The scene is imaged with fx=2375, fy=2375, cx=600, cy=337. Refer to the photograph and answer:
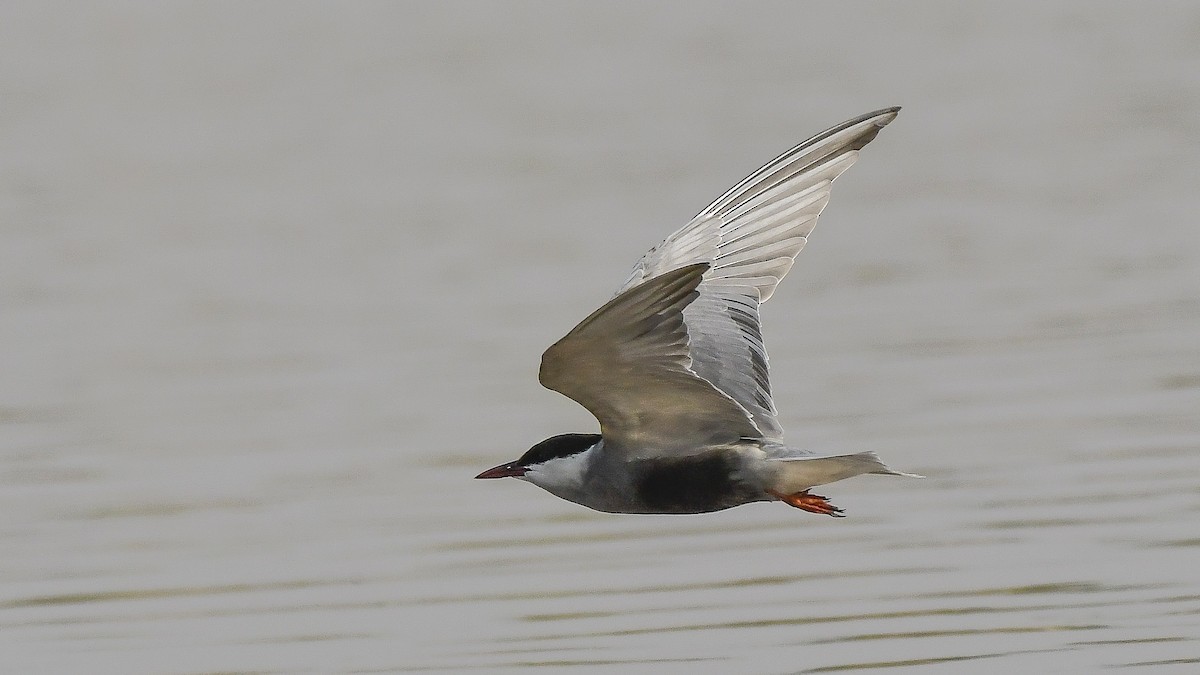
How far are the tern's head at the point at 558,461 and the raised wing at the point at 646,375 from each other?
0.45 feet

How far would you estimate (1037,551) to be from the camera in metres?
9.38

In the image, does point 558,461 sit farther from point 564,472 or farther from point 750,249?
point 750,249

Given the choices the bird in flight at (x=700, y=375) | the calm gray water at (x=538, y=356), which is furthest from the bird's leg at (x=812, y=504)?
the calm gray water at (x=538, y=356)

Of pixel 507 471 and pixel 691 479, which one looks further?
pixel 507 471

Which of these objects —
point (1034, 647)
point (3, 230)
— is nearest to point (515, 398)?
point (1034, 647)

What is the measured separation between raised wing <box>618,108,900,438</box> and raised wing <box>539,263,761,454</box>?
570 mm

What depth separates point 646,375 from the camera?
6914mm

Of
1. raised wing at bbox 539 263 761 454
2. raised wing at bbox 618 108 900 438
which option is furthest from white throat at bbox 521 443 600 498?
raised wing at bbox 618 108 900 438

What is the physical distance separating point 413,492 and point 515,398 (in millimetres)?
1750

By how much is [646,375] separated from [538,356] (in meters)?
6.60

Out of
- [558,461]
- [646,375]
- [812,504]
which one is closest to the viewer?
[646,375]

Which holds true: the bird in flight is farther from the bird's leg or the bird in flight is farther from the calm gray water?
the calm gray water

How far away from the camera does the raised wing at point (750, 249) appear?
8.12m

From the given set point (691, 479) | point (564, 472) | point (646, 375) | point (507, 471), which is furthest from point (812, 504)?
point (646, 375)
